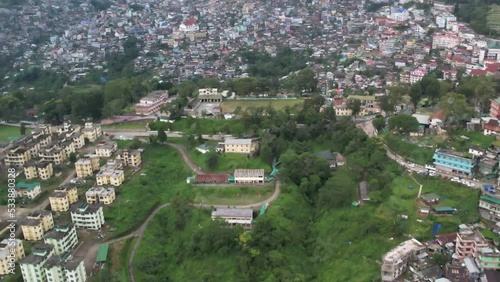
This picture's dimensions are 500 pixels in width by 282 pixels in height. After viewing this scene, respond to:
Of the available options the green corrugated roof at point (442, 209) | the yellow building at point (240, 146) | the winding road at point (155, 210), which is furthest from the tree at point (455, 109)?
the yellow building at point (240, 146)

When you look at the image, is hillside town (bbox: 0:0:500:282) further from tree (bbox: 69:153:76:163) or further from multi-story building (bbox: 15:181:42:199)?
tree (bbox: 69:153:76:163)

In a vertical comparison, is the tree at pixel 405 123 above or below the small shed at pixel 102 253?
above

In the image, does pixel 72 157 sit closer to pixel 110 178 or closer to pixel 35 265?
pixel 110 178

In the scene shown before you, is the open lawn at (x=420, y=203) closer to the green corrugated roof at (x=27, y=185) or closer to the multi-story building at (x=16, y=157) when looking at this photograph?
the green corrugated roof at (x=27, y=185)

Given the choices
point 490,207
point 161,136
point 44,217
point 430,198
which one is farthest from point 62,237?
point 490,207

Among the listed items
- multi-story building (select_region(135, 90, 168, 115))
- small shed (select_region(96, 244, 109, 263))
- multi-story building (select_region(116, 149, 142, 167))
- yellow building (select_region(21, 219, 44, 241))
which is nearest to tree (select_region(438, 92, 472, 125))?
multi-story building (select_region(116, 149, 142, 167))

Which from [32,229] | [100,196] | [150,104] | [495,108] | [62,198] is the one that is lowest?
[32,229]
